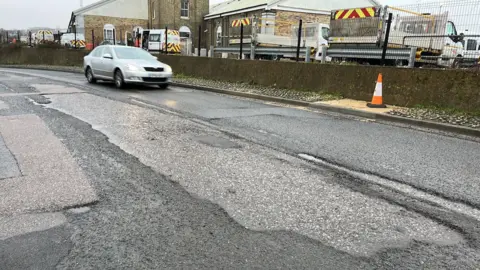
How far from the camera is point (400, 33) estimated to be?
491 inches

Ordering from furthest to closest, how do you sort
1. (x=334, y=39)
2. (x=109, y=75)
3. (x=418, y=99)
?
1. (x=334, y=39)
2. (x=109, y=75)
3. (x=418, y=99)

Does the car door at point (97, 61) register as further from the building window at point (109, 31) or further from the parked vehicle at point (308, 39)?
the building window at point (109, 31)

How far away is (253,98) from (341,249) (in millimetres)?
9353

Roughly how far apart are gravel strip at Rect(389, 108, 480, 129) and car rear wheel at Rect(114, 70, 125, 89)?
29.3 feet

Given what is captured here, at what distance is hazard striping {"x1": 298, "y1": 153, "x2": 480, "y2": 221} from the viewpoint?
356 centimetres

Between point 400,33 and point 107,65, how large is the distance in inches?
411

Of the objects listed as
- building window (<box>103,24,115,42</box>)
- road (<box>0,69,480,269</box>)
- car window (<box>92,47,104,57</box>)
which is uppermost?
building window (<box>103,24,115,42</box>)

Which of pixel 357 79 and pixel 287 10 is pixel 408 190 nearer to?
pixel 357 79

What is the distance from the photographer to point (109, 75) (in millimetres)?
13562

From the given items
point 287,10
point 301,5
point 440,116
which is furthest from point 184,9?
point 440,116

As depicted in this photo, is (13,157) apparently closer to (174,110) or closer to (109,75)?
(174,110)

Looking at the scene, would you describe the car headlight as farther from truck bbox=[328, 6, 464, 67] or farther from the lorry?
the lorry

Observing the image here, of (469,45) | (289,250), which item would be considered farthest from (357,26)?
(289,250)

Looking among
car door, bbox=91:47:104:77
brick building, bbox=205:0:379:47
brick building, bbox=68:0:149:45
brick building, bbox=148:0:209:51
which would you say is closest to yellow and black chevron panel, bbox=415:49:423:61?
car door, bbox=91:47:104:77
